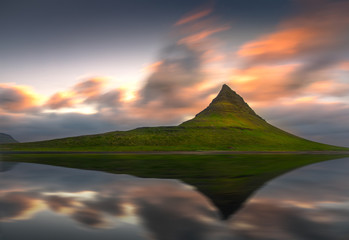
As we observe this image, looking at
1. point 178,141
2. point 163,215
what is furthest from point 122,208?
point 178,141

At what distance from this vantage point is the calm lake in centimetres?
882

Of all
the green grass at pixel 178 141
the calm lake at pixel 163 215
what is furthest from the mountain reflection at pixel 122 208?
the green grass at pixel 178 141

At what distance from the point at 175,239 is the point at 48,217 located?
724 cm

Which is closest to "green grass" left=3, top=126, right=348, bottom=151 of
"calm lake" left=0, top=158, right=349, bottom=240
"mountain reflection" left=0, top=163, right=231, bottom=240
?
"mountain reflection" left=0, top=163, right=231, bottom=240

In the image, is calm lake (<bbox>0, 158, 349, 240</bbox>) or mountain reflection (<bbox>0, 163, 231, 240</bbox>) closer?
calm lake (<bbox>0, 158, 349, 240</bbox>)

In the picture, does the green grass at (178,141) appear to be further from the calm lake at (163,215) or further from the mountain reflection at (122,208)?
the calm lake at (163,215)

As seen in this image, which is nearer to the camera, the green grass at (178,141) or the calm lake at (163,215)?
the calm lake at (163,215)

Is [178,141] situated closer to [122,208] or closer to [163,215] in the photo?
[122,208]

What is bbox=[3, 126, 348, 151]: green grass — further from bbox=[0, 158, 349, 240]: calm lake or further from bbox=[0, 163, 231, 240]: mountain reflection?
bbox=[0, 158, 349, 240]: calm lake

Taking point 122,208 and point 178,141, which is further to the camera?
point 178,141

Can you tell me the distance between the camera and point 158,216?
1106 cm

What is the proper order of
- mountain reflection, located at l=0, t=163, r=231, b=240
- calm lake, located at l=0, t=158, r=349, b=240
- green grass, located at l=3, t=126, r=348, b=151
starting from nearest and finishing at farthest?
calm lake, located at l=0, t=158, r=349, b=240 < mountain reflection, located at l=0, t=163, r=231, b=240 < green grass, located at l=3, t=126, r=348, b=151

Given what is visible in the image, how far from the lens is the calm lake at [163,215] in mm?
8820

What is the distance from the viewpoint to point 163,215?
11.2 metres
